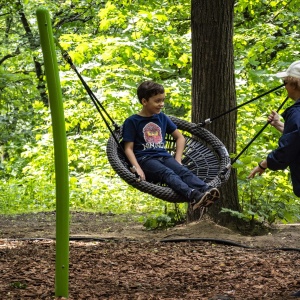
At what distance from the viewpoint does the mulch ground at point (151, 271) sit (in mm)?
3418

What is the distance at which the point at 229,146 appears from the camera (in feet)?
18.6

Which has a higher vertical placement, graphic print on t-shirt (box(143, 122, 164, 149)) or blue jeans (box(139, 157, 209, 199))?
graphic print on t-shirt (box(143, 122, 164, 149))

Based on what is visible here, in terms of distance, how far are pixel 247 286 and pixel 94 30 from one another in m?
11.0

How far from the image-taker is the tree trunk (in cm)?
554

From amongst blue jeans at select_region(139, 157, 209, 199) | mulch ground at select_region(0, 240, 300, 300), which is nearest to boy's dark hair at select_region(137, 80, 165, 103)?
blue jeans at select_region(139, 157, 209, 199)

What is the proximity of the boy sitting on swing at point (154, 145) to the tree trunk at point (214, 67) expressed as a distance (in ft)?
2.76

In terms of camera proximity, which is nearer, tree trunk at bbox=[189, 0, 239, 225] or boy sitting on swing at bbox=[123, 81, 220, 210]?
boy sitting on swing at bbox=[123, 81, 220, 210]

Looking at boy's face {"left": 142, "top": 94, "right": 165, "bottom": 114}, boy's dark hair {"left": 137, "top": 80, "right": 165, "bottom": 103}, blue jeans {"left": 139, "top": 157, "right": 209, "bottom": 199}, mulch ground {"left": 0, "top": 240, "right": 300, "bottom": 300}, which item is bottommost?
mulch ground {"left": 0, "top": 240, "right": 300, "bottom": 300}

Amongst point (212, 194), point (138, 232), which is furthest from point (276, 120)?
point (138, 232)

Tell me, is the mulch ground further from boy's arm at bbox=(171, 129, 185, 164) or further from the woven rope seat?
boy's arm at bbox=(171, 129, 185, 164)

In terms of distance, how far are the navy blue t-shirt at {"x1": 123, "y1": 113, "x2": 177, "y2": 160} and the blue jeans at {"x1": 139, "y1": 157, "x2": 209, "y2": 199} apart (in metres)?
0.07

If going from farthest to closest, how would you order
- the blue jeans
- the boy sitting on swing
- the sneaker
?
the boy sitting on swing < the blue jeans < the sneaker

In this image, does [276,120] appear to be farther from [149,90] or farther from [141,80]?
[141,80]

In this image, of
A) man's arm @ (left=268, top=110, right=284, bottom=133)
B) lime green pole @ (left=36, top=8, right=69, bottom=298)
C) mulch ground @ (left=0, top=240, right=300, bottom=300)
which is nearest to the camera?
lime green pole @ (left=36, top=8, right=69, bottom=298)
